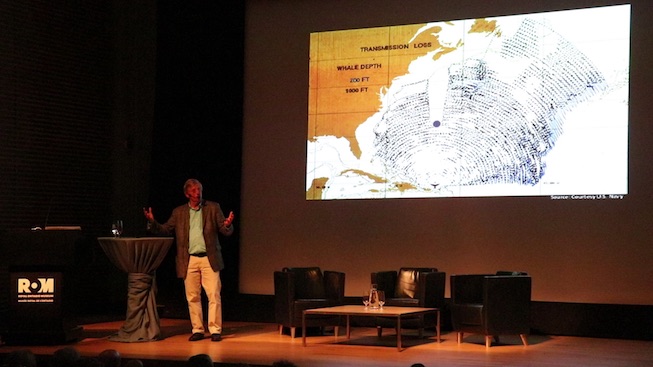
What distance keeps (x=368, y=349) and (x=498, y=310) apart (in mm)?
1261

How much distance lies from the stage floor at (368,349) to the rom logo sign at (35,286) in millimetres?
499

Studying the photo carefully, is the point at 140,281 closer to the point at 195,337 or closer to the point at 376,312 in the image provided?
the point at 195,337

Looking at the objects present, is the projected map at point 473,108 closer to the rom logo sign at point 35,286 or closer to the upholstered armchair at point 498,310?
the upholstered armchair at point 498,310

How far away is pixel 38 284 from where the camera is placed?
764 cm

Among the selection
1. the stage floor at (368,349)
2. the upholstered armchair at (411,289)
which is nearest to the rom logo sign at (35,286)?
the stage floor at (368,349)

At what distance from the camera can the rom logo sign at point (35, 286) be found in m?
7.63

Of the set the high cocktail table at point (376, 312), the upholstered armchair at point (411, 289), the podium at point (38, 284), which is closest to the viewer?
the podium at point (38, 284)

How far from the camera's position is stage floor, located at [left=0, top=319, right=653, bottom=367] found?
23.0ft

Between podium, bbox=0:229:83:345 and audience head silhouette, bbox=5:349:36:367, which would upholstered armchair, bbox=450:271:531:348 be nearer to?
podium, bbox=0:229:83:345

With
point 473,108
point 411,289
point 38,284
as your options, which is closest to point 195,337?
point 38,284

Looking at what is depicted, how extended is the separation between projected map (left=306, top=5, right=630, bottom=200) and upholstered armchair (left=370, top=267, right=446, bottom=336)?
35.8 inches

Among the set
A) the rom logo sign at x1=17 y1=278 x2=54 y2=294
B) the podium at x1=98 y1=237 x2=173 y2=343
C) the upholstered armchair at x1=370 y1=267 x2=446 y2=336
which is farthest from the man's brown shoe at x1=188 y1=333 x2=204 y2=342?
the upholstered armchair at x1=370 y1=267 x2=446 y2=336

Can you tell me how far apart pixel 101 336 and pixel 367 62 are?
4.09 m

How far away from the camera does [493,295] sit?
8.10 m
